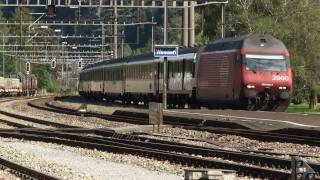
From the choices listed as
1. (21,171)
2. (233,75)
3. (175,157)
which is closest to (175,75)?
(233,75)

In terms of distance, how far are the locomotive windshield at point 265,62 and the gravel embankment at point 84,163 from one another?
46.7ft

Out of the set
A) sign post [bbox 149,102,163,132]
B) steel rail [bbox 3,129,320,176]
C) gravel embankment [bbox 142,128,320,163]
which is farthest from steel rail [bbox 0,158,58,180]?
sign post [bbox 149,102,163,132]

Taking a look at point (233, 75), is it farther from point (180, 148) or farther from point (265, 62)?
point (180, 148)

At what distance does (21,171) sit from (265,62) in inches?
828

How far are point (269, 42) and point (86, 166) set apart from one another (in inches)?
802

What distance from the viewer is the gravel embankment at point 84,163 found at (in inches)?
566

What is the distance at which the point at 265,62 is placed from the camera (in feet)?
113

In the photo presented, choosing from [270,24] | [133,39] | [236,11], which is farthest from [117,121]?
[133,39]

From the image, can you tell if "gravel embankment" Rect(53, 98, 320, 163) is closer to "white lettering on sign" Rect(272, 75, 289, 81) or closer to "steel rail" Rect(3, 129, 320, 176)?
"steel rail" Rect(3, 129, 320, 176)

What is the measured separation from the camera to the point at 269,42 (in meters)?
35.1

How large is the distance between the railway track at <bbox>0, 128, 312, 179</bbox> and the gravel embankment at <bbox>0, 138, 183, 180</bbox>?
38cm

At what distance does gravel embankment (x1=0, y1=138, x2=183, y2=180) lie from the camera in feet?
47.2

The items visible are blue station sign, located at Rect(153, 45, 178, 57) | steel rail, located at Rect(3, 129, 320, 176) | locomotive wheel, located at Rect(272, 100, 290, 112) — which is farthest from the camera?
locomotive wheel, located at Rect(272, 100, 290, 112)

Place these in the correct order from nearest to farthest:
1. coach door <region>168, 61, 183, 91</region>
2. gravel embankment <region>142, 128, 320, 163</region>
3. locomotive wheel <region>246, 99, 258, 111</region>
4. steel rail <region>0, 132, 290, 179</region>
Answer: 1. steel rail <region>0, 132, 290, 179</region>
2. gravel embankment <region>142, 128, 320, 163</region>
3. locomotive wheel <region>246, 99, 258, 111</region>
4. coach door <region>168, 61, 183, 91</region>
